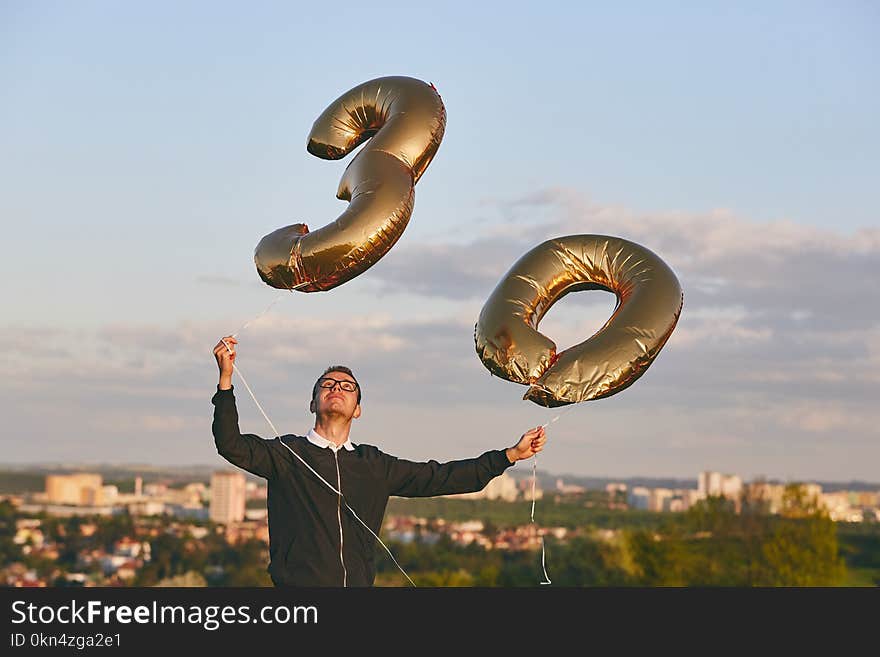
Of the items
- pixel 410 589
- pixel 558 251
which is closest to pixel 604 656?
pixel 410 589

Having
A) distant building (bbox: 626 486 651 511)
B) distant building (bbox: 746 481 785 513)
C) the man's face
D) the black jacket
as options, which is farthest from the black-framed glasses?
distant building (bbox: 626 486 651 511)

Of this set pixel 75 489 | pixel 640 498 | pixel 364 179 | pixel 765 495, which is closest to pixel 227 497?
pixel 75 489

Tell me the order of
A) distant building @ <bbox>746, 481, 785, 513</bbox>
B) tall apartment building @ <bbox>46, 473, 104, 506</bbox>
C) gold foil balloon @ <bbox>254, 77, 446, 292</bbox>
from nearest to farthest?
gold foil balloon @ <bbox>254, 77, 446, 292</bbox>, tall apartment building @ <bbox>46, 473, 104, 506</bbox>, distant building @ <bbox>746, 481, 785, 513</bbox>

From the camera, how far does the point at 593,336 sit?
816cm

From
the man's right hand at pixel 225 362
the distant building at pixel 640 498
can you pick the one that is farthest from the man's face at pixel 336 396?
the distant building at pixel 640 498

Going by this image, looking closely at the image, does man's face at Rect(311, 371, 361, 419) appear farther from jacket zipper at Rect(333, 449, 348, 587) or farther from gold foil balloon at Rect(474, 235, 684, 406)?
gold foil balloon at Rect(474, 235, 684, 406)

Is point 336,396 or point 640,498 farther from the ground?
point 640,498

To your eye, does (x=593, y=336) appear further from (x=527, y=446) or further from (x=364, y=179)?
(x=364, y=179)

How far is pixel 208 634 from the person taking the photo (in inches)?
251

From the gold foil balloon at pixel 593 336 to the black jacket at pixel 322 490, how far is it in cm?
77

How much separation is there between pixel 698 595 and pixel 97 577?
6796 centimetres

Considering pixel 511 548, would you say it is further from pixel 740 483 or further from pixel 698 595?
pixel 698 595

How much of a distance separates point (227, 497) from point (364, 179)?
205 ft

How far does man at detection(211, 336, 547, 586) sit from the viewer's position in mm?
7051
